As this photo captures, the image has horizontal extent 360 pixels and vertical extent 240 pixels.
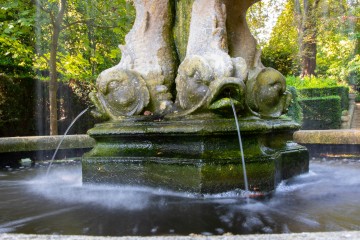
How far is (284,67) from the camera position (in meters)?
21.6

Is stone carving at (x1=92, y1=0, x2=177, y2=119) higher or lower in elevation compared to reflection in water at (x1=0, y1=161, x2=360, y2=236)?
higher

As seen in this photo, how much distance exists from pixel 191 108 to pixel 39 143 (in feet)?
11.2

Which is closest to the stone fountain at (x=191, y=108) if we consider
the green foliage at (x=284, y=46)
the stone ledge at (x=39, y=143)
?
the stone ledge at (x=39, y=143)

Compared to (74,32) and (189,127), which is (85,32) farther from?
(189,127)

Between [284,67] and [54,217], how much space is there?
2007cm

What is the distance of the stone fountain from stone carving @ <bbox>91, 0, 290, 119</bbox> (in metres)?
0.01

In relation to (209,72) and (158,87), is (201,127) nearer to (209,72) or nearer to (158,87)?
(209,72)

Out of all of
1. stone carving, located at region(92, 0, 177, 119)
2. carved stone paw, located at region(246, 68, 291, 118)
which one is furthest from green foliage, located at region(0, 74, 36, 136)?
carved stone paw, located at region(246, 68, 291, 118)

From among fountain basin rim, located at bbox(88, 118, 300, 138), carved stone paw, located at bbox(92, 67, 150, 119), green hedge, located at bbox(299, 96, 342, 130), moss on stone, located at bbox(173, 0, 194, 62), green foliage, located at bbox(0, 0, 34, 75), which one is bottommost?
green hedge, located at bbox(299, 96, 342, 130)

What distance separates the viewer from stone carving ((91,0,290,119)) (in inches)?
151

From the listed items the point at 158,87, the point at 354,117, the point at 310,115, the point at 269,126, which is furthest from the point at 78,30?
the point at 354,117

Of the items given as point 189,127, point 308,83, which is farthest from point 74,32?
point 189,127

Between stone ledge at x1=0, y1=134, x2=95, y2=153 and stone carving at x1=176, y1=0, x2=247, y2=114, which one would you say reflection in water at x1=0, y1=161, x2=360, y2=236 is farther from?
stone ledge at x1=0, y1=134, x2=95, y2=153

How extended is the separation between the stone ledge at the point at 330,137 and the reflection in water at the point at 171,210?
206 cm
